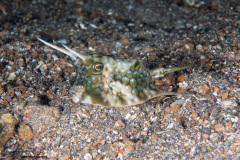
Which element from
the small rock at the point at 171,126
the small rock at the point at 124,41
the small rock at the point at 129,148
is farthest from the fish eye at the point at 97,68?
the small rock at the point at 124,41

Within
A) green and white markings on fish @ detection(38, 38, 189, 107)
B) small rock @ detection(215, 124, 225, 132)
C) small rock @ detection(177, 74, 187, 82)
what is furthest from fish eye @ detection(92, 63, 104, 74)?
small rock @ detection(215, 124, 225, 132)

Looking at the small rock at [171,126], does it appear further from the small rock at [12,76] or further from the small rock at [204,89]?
the small rock at [12,76]

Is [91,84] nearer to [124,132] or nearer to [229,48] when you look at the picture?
[124,132]

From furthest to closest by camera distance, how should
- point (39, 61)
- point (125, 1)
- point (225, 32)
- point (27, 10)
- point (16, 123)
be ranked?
point (125, 1) → point (27, 10) → point (225, 32) → point (39, 61) → point (16, 123)

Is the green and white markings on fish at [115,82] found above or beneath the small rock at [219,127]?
above

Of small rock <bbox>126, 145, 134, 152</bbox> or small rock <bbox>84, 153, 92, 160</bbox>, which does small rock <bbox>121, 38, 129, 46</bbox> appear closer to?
small rock <bbox>126, 145, 134, 152</bbox>

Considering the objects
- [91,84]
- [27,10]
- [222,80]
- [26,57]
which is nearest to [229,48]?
[222,80]

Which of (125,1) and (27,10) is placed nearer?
(27,10)
